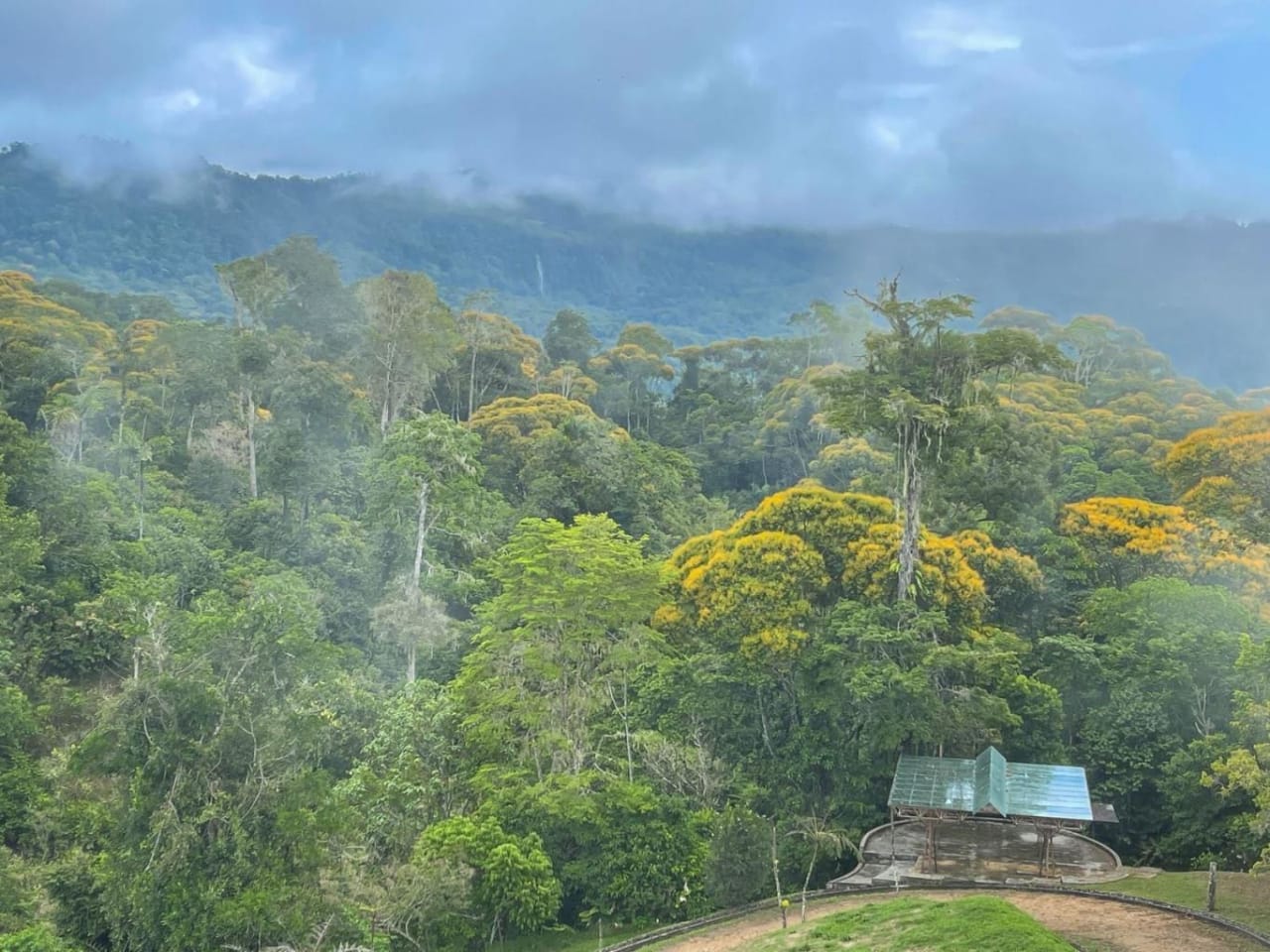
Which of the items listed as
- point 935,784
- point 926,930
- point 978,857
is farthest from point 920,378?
point 926,930

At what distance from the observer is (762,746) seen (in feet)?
71.1

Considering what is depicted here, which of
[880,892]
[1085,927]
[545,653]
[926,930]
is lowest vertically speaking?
[880,892]

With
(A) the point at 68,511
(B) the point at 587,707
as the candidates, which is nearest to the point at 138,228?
(A) the point at 68,511

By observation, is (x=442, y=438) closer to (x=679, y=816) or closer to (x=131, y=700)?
(x=679, y=816)

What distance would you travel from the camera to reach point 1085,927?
1443 centimetres

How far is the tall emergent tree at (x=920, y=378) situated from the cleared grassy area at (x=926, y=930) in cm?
925

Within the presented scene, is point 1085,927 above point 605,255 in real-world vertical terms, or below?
below

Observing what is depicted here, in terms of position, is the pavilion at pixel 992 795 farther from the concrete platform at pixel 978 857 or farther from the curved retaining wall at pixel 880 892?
the curved retaining wall at pixel 880 892

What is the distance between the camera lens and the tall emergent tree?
22688mm

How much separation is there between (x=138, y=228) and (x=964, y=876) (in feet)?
317

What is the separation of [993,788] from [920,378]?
32.0 ft

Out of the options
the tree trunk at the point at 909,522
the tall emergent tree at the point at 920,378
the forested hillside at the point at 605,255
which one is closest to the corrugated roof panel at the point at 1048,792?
the tree trunk at the point at 909,522

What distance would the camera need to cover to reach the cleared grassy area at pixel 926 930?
12.7 meters

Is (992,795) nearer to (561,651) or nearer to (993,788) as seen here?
(993,788)
